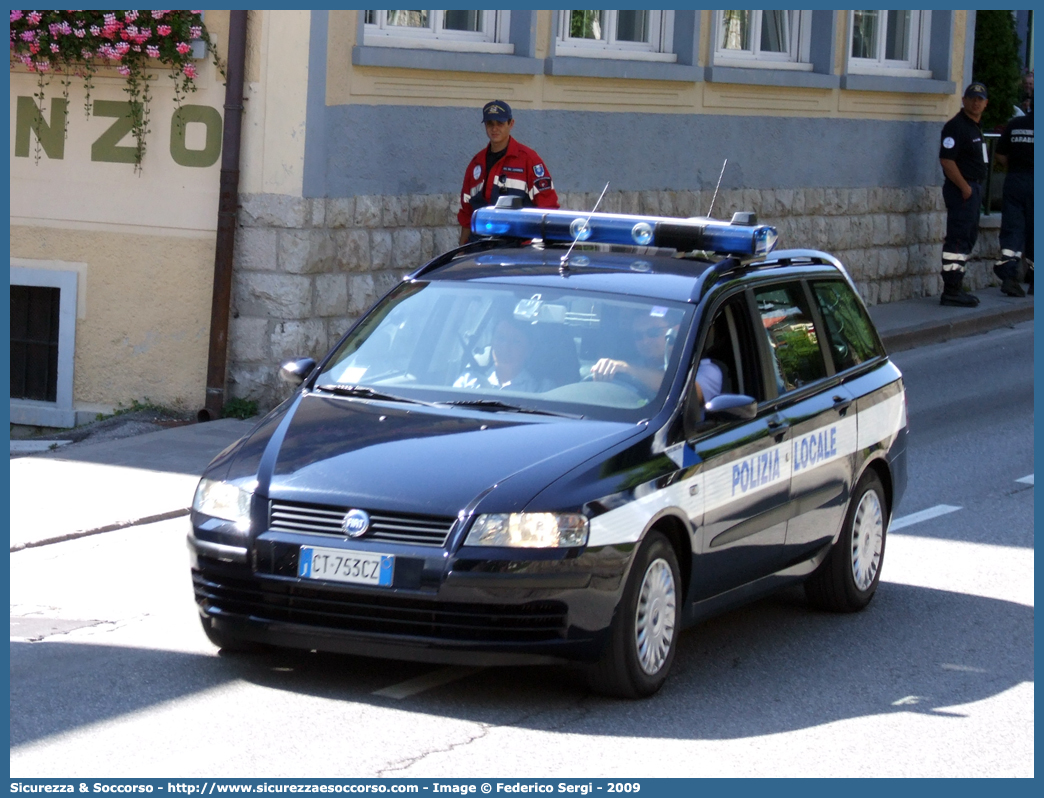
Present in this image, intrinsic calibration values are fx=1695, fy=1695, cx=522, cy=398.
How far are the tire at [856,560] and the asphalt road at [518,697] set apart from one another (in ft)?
0.32

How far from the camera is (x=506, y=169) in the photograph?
40.2 feet

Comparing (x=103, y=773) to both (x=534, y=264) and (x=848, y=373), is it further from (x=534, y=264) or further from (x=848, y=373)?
(x=848, y=373)

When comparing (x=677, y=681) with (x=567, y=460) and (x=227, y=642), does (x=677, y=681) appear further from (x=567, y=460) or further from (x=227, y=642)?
(x=227, y=642)

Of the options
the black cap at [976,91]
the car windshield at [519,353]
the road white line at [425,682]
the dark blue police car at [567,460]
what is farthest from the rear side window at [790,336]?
the black cap at [976,91]

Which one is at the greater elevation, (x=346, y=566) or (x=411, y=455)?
(x=411, y=455)

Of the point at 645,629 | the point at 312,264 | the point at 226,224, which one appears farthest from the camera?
the point at 312,264

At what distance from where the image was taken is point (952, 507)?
9961 millimetres

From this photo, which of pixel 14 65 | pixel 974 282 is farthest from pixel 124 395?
pixel 974 282

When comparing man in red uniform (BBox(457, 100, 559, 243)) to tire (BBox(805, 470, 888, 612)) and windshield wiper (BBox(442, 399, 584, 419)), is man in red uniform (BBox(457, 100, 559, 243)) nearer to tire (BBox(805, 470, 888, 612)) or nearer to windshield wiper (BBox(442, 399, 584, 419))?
tire (BBox(805, 470, 888, 612))

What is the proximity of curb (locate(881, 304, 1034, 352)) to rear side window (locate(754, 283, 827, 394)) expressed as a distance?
890cm

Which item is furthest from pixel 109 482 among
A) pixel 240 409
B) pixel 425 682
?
pixel 425 682

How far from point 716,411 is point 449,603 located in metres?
1.40

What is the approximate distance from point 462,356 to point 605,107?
8800 millimetres

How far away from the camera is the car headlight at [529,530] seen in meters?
5.63
